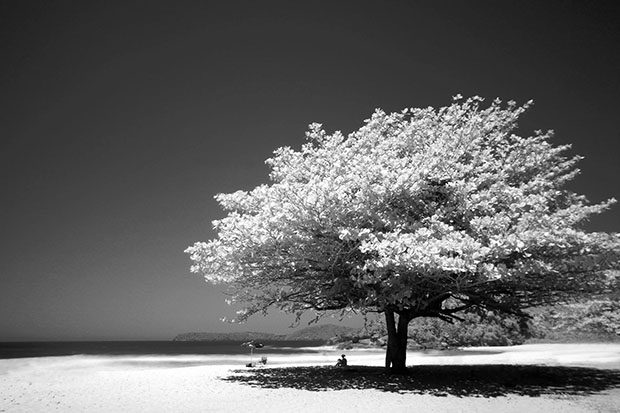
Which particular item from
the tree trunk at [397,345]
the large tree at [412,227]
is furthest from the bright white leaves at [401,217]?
the tree trunk at [397,345]

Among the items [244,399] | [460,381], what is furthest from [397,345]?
[244,399]

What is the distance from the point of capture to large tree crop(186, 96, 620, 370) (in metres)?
13.9

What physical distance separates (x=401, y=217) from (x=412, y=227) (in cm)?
151

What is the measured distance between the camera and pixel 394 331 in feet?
62.4

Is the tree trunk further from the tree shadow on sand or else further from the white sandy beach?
the white sandy beach

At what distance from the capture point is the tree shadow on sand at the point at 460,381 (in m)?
14.3

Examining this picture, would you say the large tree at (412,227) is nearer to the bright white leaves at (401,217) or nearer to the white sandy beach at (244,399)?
the bright white leaves at (401,217)

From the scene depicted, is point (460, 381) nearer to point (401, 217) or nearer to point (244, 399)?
point (401, 217)

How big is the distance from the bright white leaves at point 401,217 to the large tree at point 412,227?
0.05 meters

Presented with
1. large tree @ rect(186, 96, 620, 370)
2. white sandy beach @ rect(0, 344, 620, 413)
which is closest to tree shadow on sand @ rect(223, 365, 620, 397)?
white sandy beach @ rect(0, 344, 620, 413)

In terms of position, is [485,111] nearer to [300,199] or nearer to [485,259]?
[485,259]

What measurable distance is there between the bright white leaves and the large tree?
5 centimetres

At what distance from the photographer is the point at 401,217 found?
1600cm

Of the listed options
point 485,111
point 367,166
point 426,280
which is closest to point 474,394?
point 426,280
